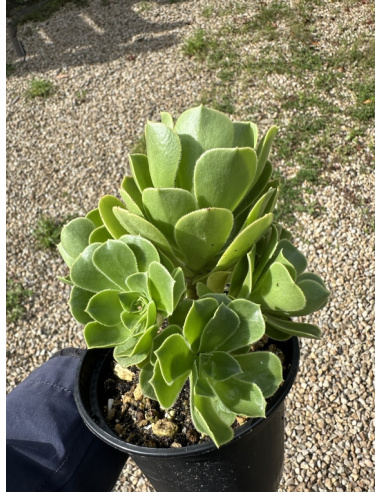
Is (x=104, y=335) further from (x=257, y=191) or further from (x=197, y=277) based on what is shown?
(x=257, y=191)

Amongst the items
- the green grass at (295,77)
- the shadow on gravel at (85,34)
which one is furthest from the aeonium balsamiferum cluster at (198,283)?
the shadow on gravel at (85,34)

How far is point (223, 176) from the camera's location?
2.20 feet

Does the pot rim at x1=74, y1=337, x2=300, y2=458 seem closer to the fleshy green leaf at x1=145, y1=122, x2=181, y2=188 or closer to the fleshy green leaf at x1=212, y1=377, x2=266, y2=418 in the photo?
the fleshy green leaf at x1=212, y1=377, x2=266, y2=418

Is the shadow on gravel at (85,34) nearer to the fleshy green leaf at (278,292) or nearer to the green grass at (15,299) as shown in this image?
the green grass at (15,299)

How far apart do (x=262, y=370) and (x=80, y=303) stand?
1.02 feet

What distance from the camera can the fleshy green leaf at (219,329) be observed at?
65cm

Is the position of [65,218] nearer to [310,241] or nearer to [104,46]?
[310,241]

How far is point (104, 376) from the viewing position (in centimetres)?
95

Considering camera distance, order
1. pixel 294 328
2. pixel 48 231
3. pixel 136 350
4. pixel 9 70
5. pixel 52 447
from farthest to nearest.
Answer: pixel 9 70 < pixel 48 231 < pixel 52 447 < pixel 294 328 < pixel 136 350

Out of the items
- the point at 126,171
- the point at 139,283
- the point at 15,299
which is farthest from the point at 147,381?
the point at 126,171

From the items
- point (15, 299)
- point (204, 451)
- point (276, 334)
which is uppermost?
point (276, 334)

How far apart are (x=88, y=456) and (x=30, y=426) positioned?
14 centimetres

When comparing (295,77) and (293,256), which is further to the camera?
(295,77)
